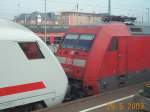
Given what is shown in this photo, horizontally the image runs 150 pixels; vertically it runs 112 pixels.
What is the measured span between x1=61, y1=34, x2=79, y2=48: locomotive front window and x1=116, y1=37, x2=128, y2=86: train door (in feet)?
5.62

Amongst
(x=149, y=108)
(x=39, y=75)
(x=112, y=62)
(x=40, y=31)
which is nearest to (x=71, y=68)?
(x=112, y=62)

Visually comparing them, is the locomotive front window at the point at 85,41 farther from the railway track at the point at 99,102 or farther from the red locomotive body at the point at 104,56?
the railway track at the point at 99,102

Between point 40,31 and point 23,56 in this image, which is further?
point 40,31

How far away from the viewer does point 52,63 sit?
9.84 m

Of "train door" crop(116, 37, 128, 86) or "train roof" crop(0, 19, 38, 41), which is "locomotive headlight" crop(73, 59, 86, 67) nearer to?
"train door" crop(116, 37, 128, 86)

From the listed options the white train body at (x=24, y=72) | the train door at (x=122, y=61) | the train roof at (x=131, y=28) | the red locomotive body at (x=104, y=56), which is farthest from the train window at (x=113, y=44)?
the white train body at (x=24, y=72)

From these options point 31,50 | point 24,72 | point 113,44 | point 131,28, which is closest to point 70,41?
point 113,44

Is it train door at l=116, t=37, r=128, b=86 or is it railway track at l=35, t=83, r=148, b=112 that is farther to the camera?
train door at l=116, t=37, r=128, b=86

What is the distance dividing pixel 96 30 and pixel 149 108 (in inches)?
173

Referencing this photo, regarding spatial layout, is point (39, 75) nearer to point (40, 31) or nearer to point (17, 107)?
point (17, 107)

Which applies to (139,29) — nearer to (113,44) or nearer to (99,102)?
(113,44)

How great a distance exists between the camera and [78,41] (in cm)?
1281

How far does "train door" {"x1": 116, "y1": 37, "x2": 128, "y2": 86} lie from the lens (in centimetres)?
1252

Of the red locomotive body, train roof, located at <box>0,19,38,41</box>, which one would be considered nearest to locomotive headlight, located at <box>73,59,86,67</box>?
the red locomotive body
